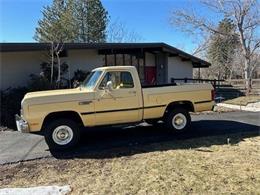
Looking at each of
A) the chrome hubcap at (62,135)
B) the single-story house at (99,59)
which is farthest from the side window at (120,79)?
the single-story house at (99,59)

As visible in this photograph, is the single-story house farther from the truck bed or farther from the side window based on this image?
the side window

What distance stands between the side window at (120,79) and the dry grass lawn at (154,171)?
1673 millimetres

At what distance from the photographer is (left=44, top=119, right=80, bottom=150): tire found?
28.7 feet

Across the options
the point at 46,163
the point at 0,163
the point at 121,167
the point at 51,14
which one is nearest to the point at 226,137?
the point at 121,167

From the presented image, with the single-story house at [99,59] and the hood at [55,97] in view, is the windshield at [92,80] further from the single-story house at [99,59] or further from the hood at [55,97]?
the single-story house at [99,59]

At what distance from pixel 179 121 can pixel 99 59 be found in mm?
11874

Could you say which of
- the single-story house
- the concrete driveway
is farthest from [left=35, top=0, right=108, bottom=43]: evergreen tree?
the concrete driveway

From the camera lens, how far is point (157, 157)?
7.84 m

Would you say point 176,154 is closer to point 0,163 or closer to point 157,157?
point 157,157

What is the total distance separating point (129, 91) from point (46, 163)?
9.46 feet

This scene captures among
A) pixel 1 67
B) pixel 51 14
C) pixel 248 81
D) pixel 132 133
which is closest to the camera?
pixel 132 133

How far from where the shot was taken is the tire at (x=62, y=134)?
8742mm

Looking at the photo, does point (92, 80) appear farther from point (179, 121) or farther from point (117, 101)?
point (179, 121)

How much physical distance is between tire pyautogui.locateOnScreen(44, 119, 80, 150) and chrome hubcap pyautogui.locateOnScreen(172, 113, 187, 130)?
2.83 m
